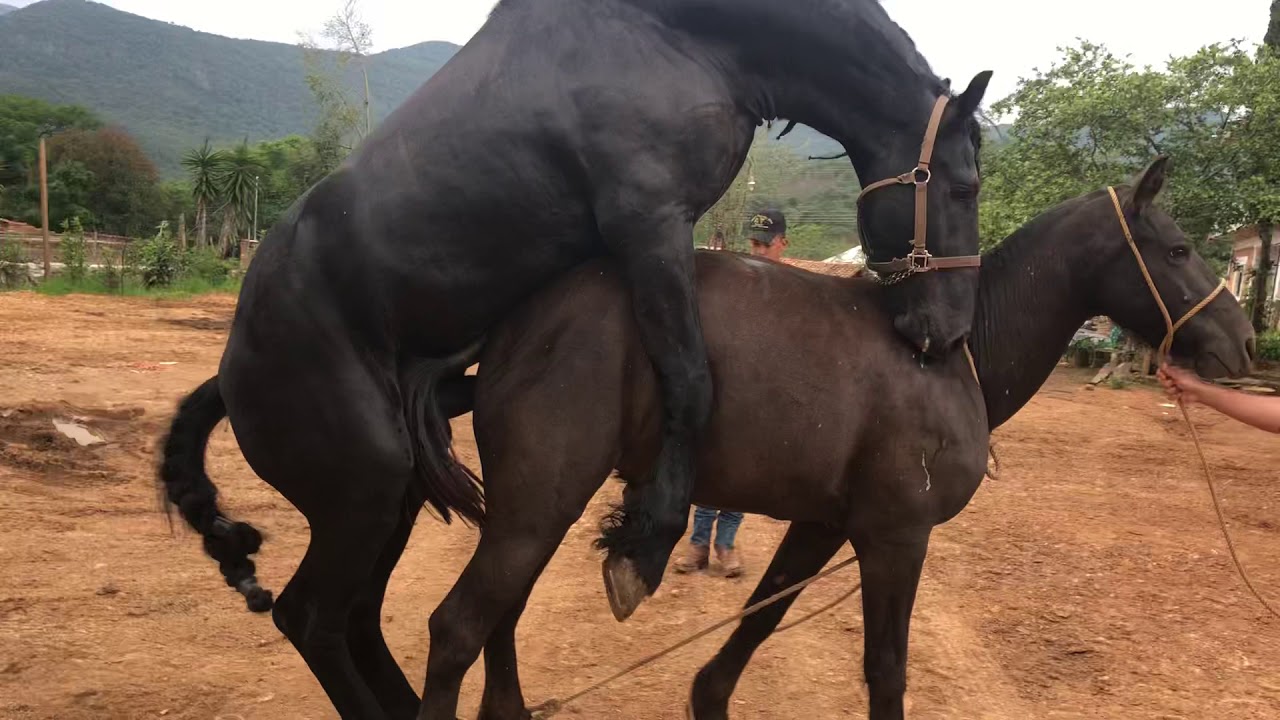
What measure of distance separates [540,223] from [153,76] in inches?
7515

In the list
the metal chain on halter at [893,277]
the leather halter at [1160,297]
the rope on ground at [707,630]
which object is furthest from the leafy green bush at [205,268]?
the leather halter at [1160,297]

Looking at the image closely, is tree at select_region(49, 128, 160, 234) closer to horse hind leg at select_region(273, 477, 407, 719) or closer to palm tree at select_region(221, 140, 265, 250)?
palm tree at select_region(221, 140, 265, 250)

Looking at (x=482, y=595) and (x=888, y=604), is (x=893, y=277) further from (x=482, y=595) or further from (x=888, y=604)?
(x=482, y=595)

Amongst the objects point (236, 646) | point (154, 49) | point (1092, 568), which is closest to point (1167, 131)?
point (1092, 568)

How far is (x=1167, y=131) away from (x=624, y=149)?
59.6 feet

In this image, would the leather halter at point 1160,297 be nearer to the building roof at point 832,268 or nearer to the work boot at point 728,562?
the building roof at point 832,268

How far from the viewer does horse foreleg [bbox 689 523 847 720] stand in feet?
10.3

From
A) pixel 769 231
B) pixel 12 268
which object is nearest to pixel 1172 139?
pixel 769 231

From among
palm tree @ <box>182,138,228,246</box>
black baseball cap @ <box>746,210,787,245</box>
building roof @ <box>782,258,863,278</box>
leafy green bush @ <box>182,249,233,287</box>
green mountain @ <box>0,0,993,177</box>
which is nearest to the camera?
building roof @ <box>782,258,863,278</box>

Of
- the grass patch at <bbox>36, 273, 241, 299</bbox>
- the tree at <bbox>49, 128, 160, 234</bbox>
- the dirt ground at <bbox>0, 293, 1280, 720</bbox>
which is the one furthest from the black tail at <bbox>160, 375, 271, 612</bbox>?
the tree at <bbox>49, 128, 160, 234</bbox>

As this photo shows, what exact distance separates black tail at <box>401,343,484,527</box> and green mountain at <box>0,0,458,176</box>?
130m

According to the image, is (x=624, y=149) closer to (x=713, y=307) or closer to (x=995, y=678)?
(x=713, y=307)

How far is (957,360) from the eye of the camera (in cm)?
273

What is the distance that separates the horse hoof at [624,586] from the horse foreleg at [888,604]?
2.22ft
